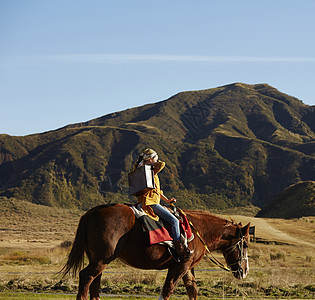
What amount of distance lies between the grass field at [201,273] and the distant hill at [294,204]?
14.5 m

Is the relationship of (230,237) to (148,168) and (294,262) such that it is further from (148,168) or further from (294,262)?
(294,262)

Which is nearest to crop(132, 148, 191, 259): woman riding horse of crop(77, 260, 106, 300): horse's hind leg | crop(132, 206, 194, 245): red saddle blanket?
crop(132, 206, 194, 245): red saddle blanket

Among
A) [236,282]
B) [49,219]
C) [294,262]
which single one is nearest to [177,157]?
[49,219]

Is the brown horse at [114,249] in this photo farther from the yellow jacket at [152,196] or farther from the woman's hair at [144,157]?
the woman's hair at [144,157]

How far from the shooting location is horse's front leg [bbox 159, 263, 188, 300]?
9.13 m

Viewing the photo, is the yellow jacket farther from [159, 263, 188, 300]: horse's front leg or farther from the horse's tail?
[159, 263, 188, 300]: horse's front leg

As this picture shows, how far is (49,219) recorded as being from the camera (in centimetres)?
9144

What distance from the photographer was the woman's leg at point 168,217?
359 inches

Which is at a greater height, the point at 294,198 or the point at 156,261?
the point at 156,261

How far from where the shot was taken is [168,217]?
9188mm

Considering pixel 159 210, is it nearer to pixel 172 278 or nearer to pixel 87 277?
pixel 172 278

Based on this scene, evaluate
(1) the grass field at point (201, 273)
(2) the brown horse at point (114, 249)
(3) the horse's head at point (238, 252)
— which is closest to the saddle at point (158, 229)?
(2) the brown horse at point (114, 249)

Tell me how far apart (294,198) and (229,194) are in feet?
140

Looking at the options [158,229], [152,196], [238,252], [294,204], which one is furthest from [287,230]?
[158,229]
